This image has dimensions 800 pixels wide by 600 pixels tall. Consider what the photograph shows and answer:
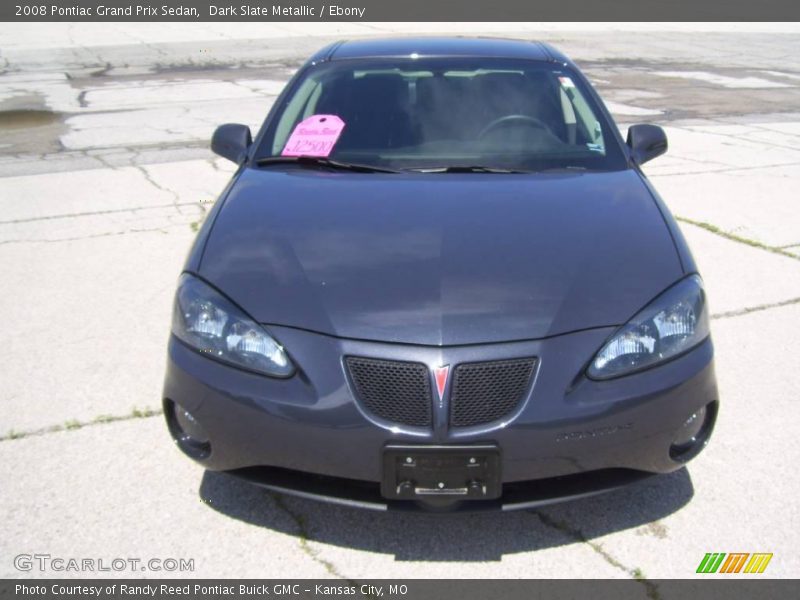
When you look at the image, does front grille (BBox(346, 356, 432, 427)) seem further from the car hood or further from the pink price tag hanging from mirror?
the pink price tag hanging from mirror

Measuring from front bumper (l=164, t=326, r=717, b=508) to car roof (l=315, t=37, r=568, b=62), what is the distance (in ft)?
7.24

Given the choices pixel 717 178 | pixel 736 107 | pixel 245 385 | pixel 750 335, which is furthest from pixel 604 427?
pixel 736 107

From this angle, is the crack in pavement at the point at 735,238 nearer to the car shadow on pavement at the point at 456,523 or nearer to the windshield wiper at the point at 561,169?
the windshield wiper at the point at 561,169

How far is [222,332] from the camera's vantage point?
2.96 meters

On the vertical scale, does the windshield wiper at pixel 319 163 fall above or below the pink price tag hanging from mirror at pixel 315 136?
below

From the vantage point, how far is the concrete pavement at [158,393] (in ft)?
10.1

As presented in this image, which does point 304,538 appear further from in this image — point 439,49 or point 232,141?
point 439,49

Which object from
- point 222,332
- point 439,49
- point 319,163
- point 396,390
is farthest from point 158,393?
point 439,49

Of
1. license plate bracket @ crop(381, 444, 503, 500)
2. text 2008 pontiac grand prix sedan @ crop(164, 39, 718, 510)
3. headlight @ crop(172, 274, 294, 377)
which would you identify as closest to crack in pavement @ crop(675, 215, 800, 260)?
text 2008 pontiac grand prix sedan @ crop(164, 39, 718, 510)

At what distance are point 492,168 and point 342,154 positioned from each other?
0.66m

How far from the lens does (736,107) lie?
43.6ft

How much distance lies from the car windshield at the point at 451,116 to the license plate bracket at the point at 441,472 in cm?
159

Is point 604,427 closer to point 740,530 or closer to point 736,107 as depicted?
point 740,530

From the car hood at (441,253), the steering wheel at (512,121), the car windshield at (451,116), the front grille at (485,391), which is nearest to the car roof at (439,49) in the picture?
the car windshield at (451,116)
